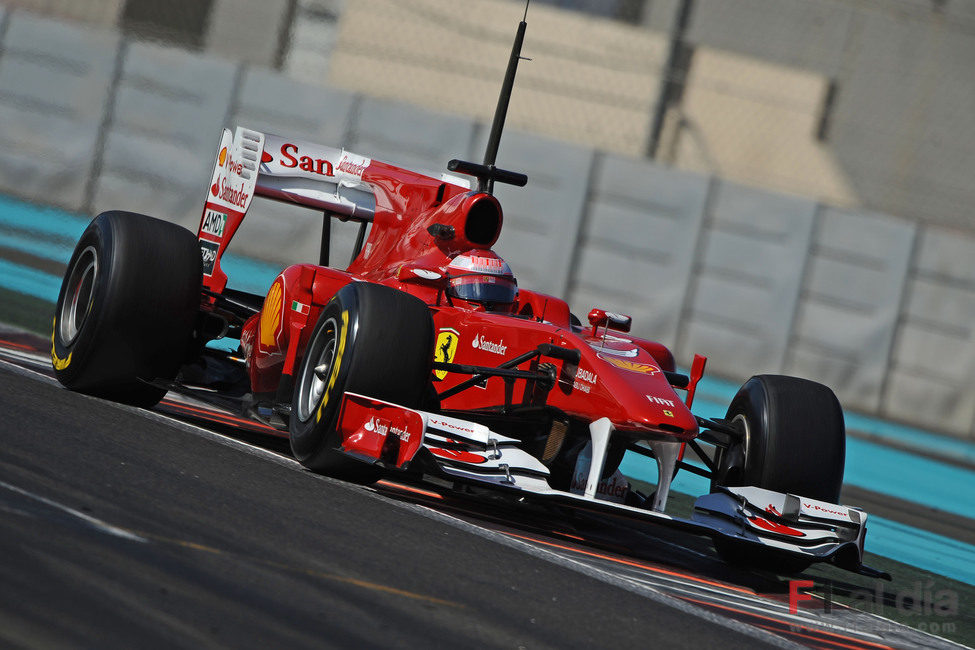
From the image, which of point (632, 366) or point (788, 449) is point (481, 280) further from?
point (788, 449)

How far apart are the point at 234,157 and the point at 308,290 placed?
57.9 inches

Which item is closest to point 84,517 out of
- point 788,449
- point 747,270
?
point 788,449

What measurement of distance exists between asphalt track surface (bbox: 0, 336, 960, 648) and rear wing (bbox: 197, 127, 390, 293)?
1659 mm

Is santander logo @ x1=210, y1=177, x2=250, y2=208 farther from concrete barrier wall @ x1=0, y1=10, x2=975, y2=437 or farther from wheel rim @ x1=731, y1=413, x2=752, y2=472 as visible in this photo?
concrete barrier wall @ x1=0, y1=10, x2=975, y2=437

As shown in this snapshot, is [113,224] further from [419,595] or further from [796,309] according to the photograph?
[796,309]

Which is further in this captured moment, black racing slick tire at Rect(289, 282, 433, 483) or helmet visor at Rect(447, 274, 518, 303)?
helmet visor at Rect(447, 274, 518, 303)

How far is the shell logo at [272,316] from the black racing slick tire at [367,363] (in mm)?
940

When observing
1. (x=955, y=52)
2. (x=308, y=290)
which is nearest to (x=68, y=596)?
(x=308, y=290)

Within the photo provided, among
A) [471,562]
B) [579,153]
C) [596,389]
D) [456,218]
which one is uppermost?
[579,153]

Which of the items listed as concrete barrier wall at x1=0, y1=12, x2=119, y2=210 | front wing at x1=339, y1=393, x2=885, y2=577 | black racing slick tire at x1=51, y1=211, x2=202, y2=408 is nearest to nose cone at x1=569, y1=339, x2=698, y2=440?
front wing at x1=339, y1=393, x2=885, y2=577

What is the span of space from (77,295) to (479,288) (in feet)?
6.86

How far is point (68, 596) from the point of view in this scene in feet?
11.6

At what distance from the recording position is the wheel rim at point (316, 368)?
20.6 ft

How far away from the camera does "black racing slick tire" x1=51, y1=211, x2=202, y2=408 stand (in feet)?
22.2
